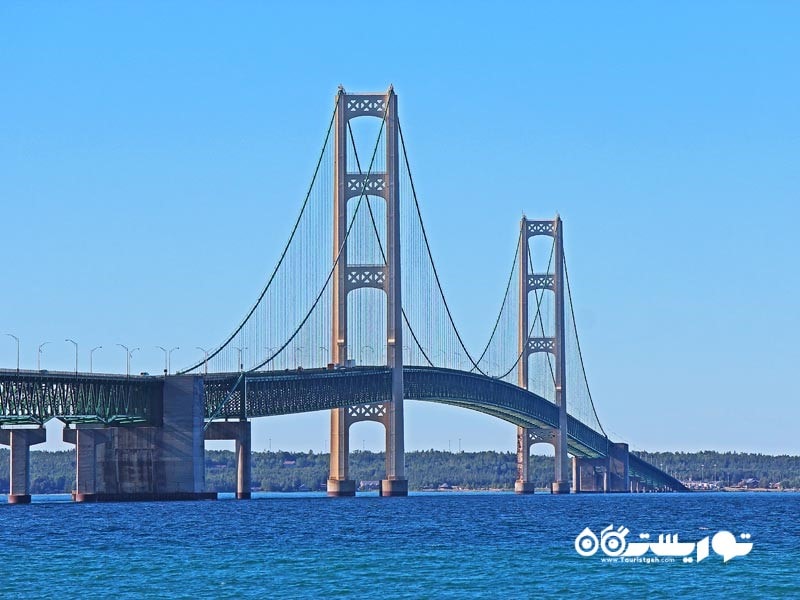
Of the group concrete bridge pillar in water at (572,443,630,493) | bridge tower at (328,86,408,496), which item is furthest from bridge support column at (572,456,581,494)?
bridge tower at (328,86,408,496)

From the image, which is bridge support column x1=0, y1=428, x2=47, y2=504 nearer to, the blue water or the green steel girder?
the green steel girder

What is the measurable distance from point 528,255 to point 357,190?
47.6 m

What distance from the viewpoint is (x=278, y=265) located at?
365ft

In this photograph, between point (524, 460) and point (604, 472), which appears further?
point (604, 472)

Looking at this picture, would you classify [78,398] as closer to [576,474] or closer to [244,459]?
[244,459]

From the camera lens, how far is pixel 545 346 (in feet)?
519

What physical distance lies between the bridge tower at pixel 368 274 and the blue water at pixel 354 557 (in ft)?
81.9

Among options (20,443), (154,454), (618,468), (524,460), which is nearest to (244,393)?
(154,454)

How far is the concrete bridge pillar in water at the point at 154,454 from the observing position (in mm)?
99688

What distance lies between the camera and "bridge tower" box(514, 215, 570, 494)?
15500 cm

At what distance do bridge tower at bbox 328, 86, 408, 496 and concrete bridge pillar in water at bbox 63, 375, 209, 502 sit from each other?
1445 centimetres

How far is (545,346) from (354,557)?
101 meters

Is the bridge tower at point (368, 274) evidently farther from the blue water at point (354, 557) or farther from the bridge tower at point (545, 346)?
the bridge tower at point (545, 346)

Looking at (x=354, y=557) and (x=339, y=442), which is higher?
(x=339, y=442)
